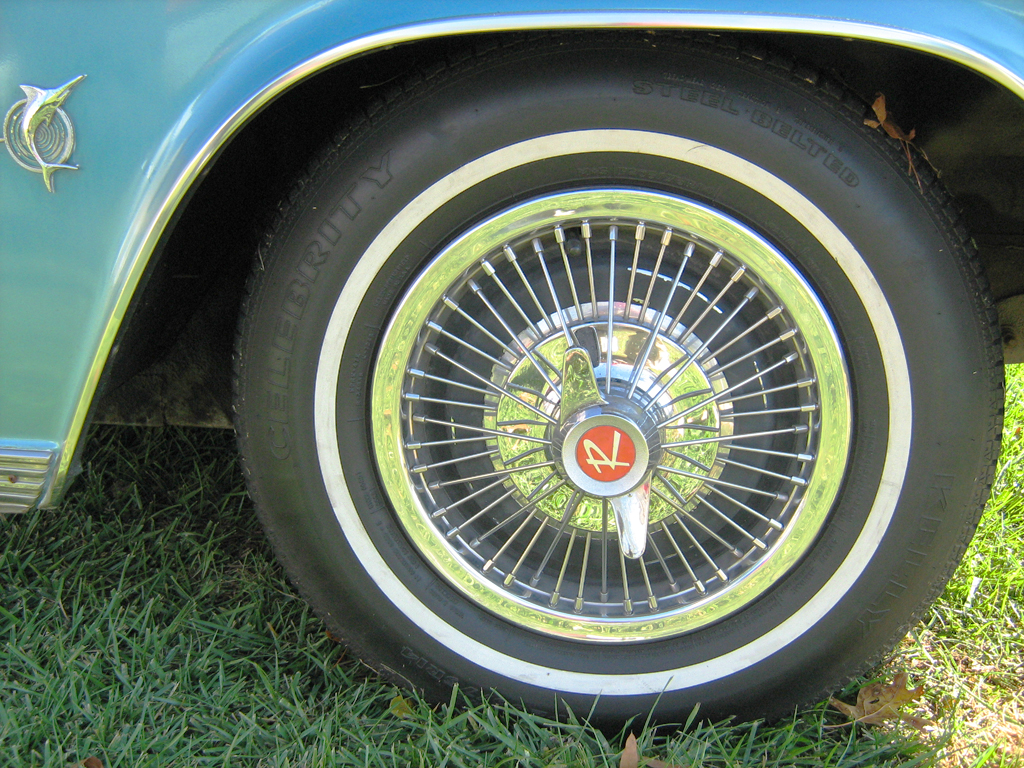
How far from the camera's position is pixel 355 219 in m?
1.21

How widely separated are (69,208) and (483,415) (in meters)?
0.74

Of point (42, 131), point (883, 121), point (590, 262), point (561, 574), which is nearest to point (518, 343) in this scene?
point (590, 262)

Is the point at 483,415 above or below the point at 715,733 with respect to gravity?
above

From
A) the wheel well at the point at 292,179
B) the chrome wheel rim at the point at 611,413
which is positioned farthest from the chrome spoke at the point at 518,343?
the wheel well at the point at 292,179

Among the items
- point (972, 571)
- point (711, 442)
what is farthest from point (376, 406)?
point (972, 571)

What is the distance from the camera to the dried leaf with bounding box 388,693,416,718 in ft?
4.58

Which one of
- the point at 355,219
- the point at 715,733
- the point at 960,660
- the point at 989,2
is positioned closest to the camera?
the point at 989,2

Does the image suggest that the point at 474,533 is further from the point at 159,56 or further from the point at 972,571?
the point at 972,571

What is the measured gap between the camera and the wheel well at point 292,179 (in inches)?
47.5

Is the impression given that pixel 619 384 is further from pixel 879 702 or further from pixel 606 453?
pixel 879 702

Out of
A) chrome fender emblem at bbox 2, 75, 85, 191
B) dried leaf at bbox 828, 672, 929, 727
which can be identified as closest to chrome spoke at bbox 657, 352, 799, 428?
dried leaf at bbox 828, 672, 929, 727

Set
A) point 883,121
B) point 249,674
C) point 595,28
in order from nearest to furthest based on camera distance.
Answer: point 595,28
point 883,121
point 249,674

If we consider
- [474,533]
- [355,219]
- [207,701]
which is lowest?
[207,701]

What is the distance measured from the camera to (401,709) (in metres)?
1.41
